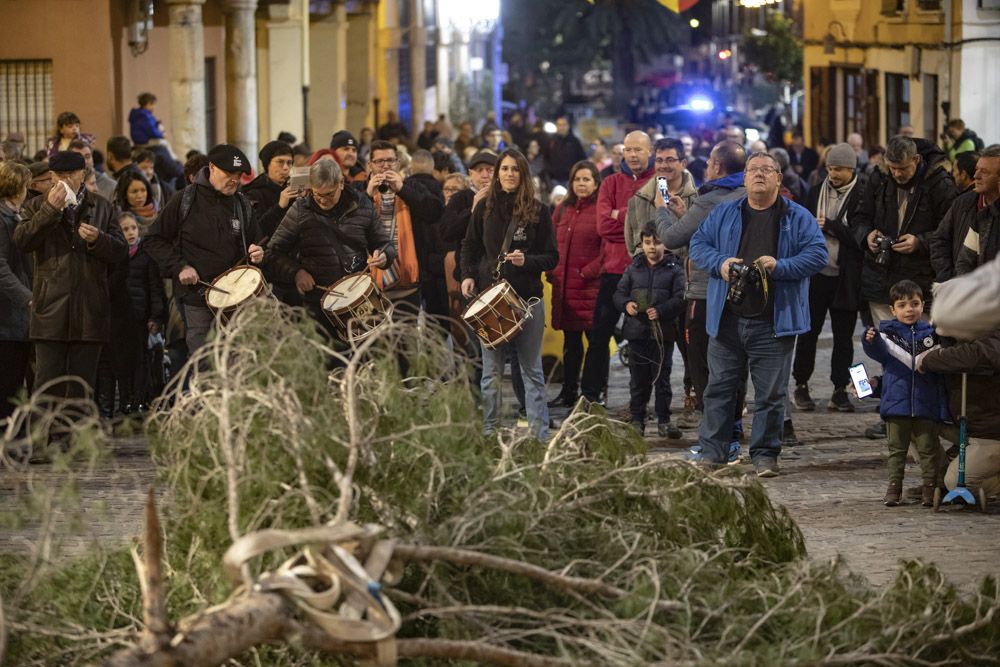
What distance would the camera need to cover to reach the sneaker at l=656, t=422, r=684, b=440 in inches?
516

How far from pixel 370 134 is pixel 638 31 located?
43.9 metres

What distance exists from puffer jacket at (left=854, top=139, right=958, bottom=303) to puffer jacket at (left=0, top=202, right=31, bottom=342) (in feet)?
18.9

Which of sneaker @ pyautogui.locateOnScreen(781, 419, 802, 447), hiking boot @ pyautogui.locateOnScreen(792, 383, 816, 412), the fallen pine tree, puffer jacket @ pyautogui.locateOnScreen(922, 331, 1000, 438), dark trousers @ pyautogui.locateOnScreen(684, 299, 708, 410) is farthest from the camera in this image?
hiking boot @ pyautogui.locateOnScreen(792, 383, 816, 412)

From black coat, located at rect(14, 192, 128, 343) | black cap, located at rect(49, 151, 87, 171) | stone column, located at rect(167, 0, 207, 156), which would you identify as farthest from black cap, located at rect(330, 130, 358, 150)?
stone column, located at rect(167, 0, 207, 156)

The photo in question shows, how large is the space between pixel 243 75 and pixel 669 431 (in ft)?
53.2

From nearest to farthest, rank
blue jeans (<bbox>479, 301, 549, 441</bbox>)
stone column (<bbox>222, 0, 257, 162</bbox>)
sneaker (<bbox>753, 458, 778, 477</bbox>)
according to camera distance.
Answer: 1. sneaker (<bbox>753, 458, 778, 477</bbox>)
2. blue jeans (<bbox>479, 301, 549, 441</bbox>)
3. stone column (<bbox>222, 0, 257, 162</bbox>)

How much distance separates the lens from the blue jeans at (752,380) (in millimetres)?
11391

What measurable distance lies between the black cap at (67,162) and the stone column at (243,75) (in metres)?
15.5

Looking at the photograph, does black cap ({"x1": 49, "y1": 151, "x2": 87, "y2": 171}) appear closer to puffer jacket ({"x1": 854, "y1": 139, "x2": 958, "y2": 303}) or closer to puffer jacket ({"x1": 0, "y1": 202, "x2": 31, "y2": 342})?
puffer jacket ({"x1": 0, "y1": 202, "x2": 31, "y2": 342})

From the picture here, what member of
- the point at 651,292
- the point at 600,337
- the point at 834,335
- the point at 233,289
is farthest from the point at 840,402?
the point at 233,289

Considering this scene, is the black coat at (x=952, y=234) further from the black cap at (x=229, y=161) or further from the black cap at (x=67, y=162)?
the black cap at (x=67, y=162)

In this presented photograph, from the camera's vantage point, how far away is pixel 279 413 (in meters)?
7.00

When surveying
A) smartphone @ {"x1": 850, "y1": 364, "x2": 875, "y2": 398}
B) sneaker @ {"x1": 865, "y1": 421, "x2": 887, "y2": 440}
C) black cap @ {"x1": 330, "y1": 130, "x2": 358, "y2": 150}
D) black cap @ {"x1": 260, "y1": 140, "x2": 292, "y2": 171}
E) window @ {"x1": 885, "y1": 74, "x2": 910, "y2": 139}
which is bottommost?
sneaker @ {"x1": 865, "y1": 421, "x2": 887, "y2": 440}

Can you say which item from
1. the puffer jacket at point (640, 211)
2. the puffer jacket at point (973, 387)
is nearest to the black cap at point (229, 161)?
the puffer jacket at point (640, 211)
